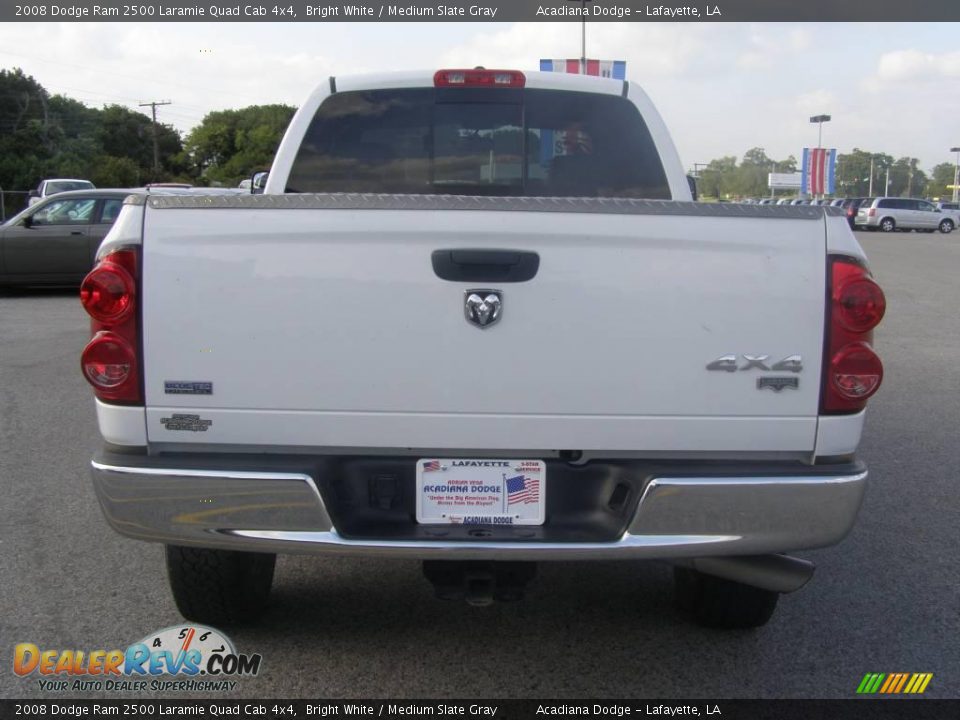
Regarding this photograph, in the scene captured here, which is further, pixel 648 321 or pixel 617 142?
pixel 617 142

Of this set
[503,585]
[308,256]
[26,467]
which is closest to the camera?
[308,256]

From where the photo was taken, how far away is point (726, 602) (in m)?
3.63

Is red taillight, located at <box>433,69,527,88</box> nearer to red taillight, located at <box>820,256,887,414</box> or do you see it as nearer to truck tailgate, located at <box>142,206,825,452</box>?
truck tailgate, located at <box>142,206,825,452</box>

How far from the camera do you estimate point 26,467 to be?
19.4ft

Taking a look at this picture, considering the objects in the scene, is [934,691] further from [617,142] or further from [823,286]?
[617,142]

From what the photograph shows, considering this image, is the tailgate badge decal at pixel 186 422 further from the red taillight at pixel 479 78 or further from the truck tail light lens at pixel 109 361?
the red taillight at pixel 479 78

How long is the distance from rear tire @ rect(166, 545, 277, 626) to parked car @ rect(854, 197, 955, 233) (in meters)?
48.9

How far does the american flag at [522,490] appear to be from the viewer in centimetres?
291

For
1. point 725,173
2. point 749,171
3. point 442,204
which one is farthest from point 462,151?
point 749,171

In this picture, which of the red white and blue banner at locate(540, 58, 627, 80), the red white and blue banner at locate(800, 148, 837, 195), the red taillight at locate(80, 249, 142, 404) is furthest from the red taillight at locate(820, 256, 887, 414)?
the red white and blue banner at locate(800, 148, 837, 195)

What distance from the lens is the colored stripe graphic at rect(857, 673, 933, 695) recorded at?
3.28m

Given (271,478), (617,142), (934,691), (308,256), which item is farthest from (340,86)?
(934,691)

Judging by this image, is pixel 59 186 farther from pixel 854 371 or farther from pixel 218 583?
pixel 854 371

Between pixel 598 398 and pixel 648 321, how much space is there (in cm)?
27
